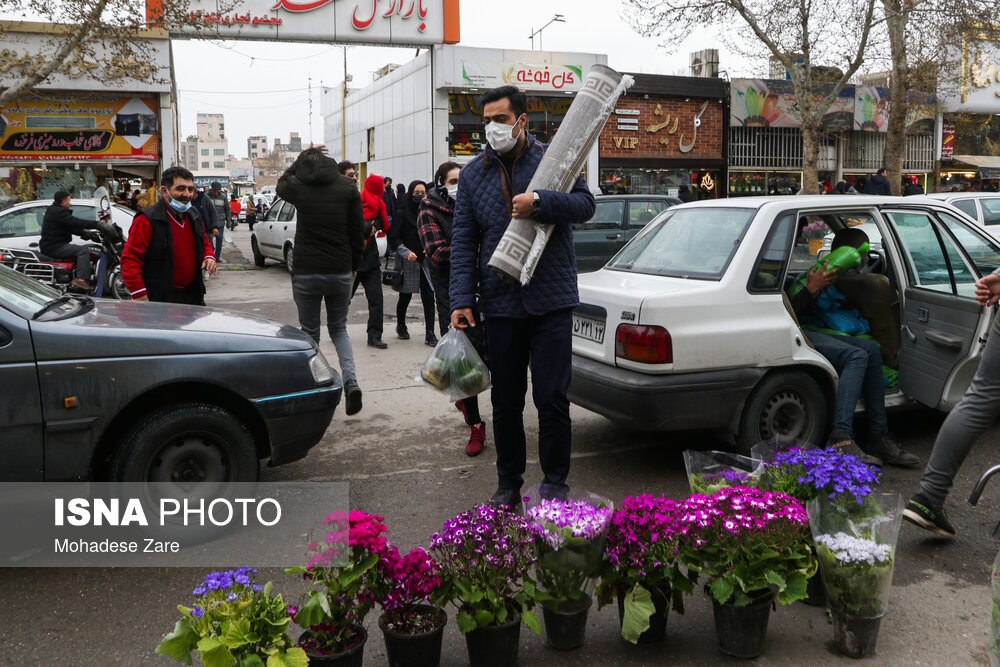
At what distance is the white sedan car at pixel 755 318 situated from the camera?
466 centimetres

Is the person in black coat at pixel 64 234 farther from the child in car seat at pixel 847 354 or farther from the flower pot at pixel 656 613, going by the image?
the flower pot at pixel 656 613

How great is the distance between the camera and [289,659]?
2.38m

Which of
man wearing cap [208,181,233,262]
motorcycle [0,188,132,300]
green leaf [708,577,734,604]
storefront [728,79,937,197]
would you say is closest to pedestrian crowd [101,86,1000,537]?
green leaf [708,577,734,604]

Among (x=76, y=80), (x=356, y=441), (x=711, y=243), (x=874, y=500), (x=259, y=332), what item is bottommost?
(x=356, y=441)

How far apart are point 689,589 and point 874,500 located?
0.74m

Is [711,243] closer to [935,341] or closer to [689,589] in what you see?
Answer: [935,341]

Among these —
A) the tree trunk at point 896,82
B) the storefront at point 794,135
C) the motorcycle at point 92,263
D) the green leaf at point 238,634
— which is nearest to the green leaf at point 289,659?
the green leaf at point 238,634

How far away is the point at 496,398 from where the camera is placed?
4.20 meters

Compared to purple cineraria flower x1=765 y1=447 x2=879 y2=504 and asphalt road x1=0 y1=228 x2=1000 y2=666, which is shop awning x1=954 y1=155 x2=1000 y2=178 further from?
purple cineraria flower x1=765 y1=447 x2=879 y2=504

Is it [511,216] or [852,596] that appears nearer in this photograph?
[852,596]

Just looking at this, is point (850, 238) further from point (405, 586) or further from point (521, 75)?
point (521, 75)

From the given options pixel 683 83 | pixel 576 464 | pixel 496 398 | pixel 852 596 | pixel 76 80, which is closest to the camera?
pixel 852 596

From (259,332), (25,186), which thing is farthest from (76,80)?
(259,332)

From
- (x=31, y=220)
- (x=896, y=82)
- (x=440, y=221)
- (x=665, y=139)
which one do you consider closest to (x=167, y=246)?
(x=440, y=221)
